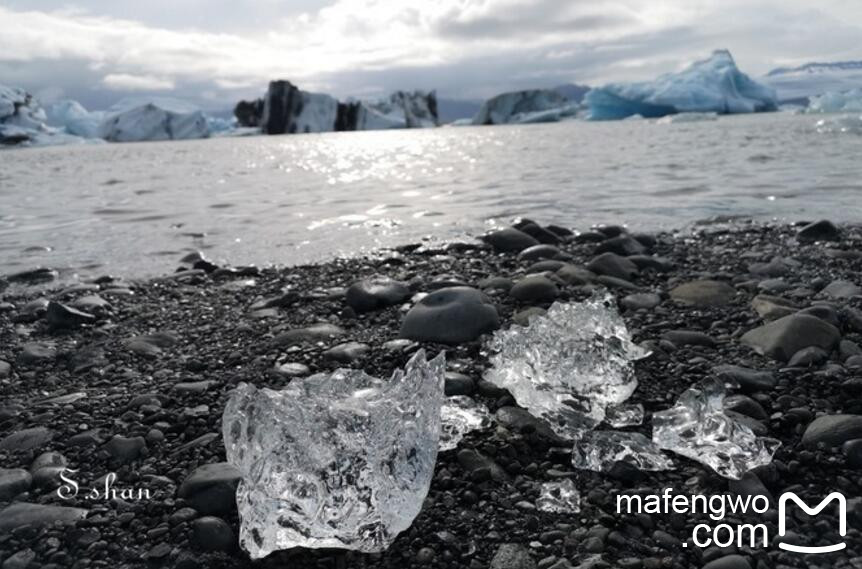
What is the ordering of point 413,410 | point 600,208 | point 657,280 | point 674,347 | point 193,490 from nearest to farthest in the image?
point 413,410, point 193,490, point 674,347, point 657,280, point 600,208

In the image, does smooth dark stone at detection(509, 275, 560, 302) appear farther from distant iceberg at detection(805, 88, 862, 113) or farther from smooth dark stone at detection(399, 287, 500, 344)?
distant iceberg at detection(805, 88, 862, 113)

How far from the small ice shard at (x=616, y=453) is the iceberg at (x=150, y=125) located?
310 feet

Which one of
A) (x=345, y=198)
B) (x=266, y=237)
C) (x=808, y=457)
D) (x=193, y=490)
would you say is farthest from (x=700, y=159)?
(x=193, y=490)

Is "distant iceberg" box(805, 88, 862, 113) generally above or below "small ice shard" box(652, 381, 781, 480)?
above

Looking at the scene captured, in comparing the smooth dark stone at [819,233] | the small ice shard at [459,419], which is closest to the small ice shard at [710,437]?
the small ice shard at [459,419]

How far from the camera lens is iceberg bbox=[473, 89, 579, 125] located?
306 feet

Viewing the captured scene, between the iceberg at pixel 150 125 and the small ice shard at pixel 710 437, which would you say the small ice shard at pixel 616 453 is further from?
the iceberg at pixel 150 125

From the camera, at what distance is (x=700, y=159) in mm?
15547

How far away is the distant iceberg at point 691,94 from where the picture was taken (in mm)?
59000

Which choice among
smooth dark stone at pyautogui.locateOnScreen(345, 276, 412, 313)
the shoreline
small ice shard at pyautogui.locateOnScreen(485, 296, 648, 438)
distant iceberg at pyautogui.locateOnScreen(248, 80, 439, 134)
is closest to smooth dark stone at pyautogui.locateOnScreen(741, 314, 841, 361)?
the shoreline

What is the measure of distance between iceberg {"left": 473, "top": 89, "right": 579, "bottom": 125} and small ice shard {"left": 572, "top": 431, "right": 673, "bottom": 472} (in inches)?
3645

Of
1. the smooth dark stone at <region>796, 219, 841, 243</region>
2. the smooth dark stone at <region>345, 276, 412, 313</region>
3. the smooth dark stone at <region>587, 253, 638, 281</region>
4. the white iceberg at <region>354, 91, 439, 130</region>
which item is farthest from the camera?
the white iceberg at <region>354, 91, 439, 130</region>

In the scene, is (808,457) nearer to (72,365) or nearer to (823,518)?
(823,518)

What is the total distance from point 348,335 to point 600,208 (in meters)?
5.94
